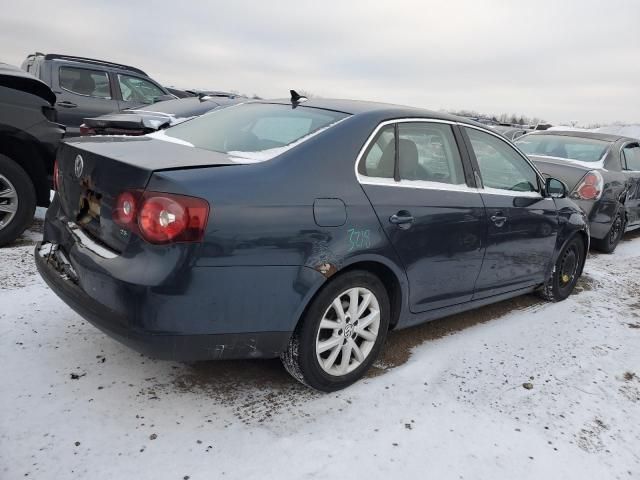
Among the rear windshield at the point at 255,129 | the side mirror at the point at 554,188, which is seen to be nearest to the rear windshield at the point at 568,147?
the side mirror at the point at 554,188

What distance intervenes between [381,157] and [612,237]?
5399 millimetres

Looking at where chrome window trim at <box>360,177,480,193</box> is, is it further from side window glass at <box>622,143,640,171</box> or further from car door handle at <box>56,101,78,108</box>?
car door handle at <box>56,101,78,108</box>

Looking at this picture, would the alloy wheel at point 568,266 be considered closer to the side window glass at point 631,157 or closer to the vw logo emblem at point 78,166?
the side window glass at point 631,157

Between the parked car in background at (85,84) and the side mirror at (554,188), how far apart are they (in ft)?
21.3

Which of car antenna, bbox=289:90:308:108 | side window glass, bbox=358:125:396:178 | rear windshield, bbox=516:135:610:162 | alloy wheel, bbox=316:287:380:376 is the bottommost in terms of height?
alloy wheel, bbox=316:287:380:376

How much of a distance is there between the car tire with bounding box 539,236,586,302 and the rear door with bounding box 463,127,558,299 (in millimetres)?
280

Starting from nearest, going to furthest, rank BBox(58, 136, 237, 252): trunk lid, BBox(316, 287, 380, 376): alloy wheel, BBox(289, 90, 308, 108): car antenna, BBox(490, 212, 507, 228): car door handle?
BBox(58, 136, 237, 252): trunk lid < BBox(316, 287, 380, 376): alloy wheel < BBox(289, 90, 308, 108): car antenna < BBox(490, 212, 507, 228): car door handle

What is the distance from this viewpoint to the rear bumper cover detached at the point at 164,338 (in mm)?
2264

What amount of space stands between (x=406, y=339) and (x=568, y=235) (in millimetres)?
1930

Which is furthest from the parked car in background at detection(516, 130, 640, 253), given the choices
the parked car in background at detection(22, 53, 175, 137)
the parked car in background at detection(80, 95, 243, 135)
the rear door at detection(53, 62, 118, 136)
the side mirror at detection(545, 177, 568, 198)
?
the rear door at detection(53, 62, 118, 136)

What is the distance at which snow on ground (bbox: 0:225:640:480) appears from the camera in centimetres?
222

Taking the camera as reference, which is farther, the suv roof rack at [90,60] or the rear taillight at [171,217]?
the suv roof rack at [90,60]

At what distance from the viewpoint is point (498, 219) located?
361 cm

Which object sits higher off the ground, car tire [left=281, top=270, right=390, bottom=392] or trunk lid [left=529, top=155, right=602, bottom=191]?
trunk lid [left=529, top=155, right=602, bottom=191]
